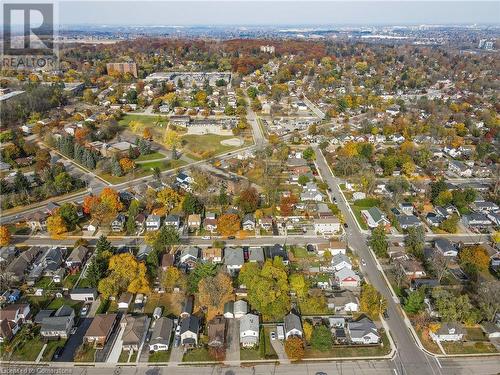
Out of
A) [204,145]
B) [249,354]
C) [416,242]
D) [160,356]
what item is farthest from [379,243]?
[204,145]

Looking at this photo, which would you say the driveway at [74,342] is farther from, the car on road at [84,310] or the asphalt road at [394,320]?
the asphalt road at [394,320]

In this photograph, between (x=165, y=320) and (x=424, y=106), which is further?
(x=424, y=106)

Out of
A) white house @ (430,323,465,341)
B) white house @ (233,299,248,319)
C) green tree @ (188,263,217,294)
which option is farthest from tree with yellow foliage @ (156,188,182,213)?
white house @ (430,323,465,341)

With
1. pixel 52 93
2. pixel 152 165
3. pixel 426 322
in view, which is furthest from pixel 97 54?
pixel 426 322

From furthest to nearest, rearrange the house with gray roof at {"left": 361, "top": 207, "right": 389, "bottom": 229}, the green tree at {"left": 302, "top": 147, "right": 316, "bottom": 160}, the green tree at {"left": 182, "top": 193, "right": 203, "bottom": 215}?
the green tree at {"left": 302, "top": 147, "right": 316, "bottom": 160}, the green tree at {"left": 182, "top": 193, "right": 203, "bottom": 215}, the house with gray roof at {"left": 361, "top": 207, "right": 389, "bottom": 229}

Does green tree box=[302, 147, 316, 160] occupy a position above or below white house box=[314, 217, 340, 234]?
above

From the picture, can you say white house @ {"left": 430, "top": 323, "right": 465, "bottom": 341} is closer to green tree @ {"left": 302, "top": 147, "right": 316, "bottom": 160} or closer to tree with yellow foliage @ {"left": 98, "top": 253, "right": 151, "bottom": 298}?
tree with yellow foliage @ {"left": 98, "top": 253, "right": 151, "bottom": 298}

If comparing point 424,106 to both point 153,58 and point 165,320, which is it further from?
point 153,58
